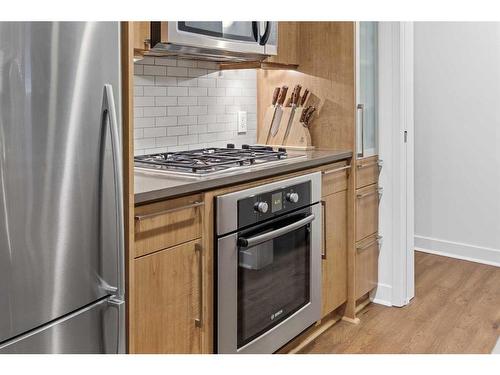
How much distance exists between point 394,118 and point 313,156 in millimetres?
680

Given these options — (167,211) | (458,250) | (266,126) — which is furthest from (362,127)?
(458,250)

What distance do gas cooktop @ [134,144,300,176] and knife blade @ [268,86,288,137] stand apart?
31 centimetres

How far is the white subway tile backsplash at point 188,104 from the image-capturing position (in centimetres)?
252

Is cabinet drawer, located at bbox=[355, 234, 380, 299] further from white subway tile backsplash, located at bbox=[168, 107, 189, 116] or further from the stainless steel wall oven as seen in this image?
white subway tile backsplash, located at bbox=[168, 107, 189, 116]

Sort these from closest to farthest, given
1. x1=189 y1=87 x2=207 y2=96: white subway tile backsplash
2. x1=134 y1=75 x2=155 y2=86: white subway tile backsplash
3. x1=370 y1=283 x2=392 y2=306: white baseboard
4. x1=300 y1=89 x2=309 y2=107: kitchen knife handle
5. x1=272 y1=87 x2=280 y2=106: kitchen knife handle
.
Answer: x1=134 y1=75 x2=155 y2=86: white subway tile backsplash < x1=189 y1=87 x2=207 y2=96: white subway tile backsplash < x1=300 y1=89 x2=309 y2=107: kitchen knife handle < x1=272 y1=87 x2=280 y2=106: kitchen knife handle < x1=370 y1=283 x2=392 y2=306: white baseboard

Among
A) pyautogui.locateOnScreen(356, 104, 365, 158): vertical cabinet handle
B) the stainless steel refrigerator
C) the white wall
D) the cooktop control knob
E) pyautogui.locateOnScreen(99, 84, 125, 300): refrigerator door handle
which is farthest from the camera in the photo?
the white wall

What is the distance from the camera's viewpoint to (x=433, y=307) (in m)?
3.20

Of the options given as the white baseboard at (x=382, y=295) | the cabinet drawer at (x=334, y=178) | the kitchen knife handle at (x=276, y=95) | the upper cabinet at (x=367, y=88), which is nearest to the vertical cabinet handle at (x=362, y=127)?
the upper cabinet at (x=367, y=88)

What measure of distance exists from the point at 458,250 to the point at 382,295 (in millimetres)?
1300

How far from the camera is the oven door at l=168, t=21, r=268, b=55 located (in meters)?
2.09

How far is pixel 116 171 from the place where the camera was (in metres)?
1.51

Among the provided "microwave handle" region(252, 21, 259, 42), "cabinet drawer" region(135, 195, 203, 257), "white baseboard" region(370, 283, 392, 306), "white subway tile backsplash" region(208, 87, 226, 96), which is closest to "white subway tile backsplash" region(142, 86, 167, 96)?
"white subway tile backsplash" region(208, 87, 226, 96)

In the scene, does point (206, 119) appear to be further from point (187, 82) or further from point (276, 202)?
point (276, 202)

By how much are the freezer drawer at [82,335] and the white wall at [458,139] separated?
3.28 m
